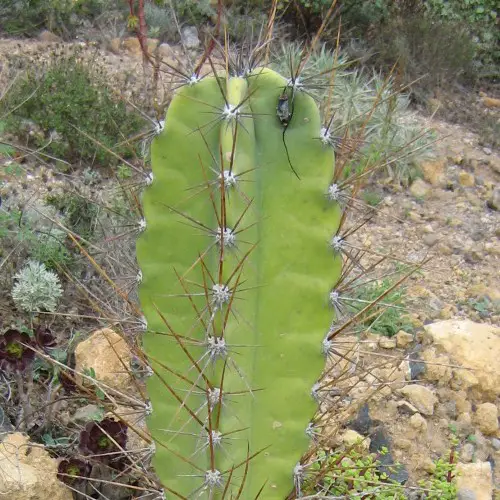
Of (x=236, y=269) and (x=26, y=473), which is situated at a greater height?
(x=236, y=269)

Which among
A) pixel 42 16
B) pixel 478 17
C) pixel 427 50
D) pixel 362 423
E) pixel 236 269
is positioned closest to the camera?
pixel 236 269

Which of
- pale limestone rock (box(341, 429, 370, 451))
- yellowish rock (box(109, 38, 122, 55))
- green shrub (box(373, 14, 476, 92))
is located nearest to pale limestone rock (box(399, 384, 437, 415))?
pale limestone rock (box(341, 429, 370, 451))

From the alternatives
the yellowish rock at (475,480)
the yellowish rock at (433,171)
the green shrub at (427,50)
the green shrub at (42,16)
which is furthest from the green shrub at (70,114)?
the yellowish rock at (475,480)

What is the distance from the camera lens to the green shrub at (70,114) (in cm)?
518

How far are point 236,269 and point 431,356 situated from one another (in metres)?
1.88

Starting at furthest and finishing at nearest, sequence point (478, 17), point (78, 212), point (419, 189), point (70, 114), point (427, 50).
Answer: point (478, 17), point (427, 50), point (419, 189), point (70, 114), point (78, 212)

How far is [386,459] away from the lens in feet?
9.82

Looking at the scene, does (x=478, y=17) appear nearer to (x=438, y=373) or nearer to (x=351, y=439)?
(x=438, y=373)

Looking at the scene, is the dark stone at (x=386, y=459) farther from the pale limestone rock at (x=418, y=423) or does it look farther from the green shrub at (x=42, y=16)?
the green shrub at (x=42, y=16)

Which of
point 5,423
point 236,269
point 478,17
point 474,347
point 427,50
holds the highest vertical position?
point 236,269

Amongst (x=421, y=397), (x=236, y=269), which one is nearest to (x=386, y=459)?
(x=421, y=397)

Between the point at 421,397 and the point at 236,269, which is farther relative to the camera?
the point at 421,397

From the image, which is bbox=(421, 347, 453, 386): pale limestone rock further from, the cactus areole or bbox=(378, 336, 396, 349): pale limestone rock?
the cactus areole

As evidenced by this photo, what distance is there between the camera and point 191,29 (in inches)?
312
